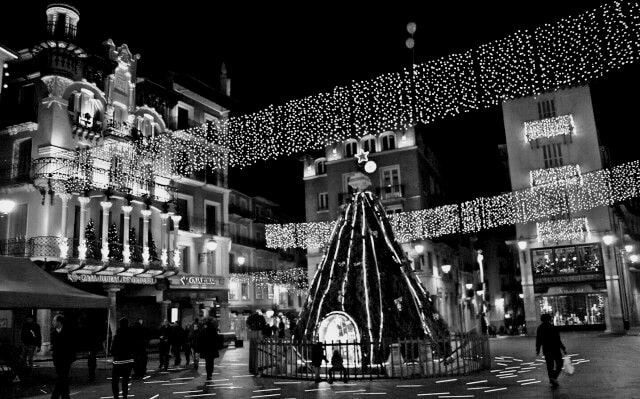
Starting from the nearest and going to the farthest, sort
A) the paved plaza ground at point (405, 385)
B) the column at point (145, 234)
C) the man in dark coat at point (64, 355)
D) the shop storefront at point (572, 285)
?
the man in dark coat at point (64, 355)
the paved plaza ground at point (405, 385)
the column at point (145, 234)
the shop storefront at point (572, 285)

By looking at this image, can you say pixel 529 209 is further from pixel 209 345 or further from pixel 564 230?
pixel 209 345

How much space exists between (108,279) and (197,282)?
6.72m

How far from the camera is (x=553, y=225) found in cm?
3756

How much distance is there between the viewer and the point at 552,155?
38.8 m

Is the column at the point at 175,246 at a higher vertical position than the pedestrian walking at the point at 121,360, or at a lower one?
higher

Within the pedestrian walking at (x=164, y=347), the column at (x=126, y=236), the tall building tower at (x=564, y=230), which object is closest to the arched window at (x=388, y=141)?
the tall building tower at (x=564, y=230)

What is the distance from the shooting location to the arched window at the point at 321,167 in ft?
162

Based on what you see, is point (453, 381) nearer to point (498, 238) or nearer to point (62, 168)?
point (62, 168)

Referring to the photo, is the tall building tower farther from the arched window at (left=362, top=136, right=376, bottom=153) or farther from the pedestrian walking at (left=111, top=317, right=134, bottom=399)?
the pedestrian walking at (left=111, top=317, right=134, bottom=399)

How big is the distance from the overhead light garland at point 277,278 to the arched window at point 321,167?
914 cm

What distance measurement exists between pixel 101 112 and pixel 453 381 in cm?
2383

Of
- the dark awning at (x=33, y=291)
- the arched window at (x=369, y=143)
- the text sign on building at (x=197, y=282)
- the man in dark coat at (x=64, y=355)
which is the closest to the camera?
the man in dark coat at (x=64, y=355)

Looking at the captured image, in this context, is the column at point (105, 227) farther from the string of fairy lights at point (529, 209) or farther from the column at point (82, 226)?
the string of fairy lights at point (529, 209)

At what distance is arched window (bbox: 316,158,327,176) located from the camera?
4946 cm
